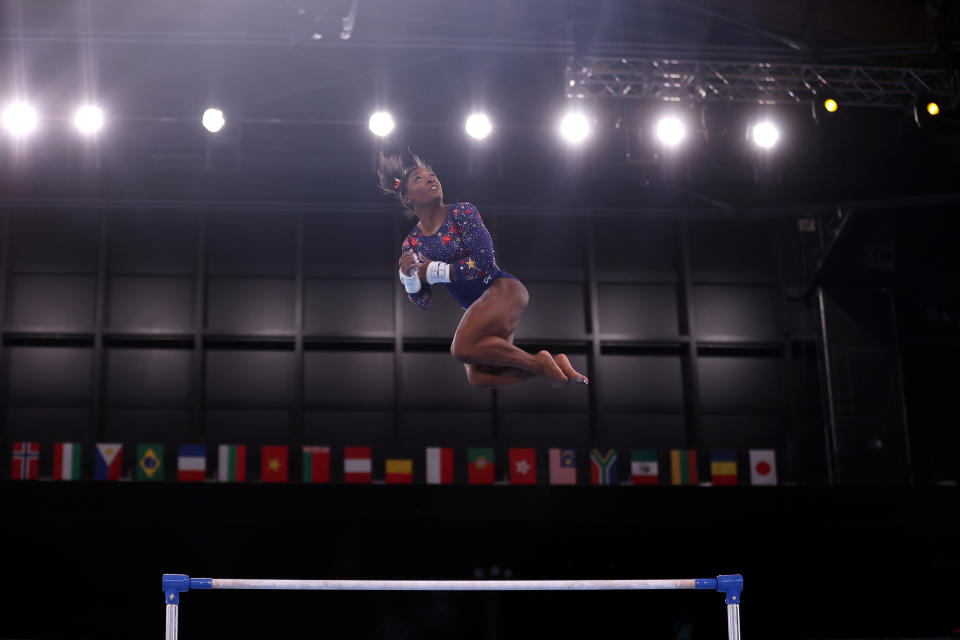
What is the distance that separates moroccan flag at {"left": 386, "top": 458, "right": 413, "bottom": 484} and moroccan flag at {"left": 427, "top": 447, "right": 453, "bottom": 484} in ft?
0.86

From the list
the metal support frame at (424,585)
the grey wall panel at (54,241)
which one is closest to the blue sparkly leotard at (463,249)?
the metal support frame at (424,585)

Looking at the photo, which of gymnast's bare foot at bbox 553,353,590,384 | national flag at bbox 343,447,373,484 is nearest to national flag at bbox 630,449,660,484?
national flag at bbox 343,447,373,484

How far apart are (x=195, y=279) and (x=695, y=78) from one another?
709 cm

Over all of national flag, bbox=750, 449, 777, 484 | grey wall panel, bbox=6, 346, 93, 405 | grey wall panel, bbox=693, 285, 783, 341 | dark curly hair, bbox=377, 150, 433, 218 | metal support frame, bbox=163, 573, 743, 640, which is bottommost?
metal support frame, bbox=163, 573, 743, 640

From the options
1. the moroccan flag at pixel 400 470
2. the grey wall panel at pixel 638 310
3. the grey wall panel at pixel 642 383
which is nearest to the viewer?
the moroccan flag at pixel 400 470

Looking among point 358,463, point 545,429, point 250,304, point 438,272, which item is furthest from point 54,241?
point 438,272

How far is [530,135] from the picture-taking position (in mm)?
10367

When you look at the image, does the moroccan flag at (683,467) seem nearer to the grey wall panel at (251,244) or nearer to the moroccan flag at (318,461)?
the moroccan flag at (318,461)

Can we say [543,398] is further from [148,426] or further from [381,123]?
[148,426]

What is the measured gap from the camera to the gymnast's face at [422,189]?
15.0ft

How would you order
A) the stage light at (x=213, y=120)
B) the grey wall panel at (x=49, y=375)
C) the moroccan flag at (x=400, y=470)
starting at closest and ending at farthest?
the stage light at (x=213, y=120)
the moroccan flag at (x=400, y=470)
the grey wall panel at (x=49, y=375)

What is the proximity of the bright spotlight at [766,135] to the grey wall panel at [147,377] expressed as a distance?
25.6 ft

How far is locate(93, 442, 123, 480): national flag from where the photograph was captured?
11836mm

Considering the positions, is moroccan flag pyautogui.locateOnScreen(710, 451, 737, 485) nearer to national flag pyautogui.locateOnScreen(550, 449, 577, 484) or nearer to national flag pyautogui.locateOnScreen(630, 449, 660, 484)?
national flag pyautogui.locateOnScreen(630, 449, 660, 484)
